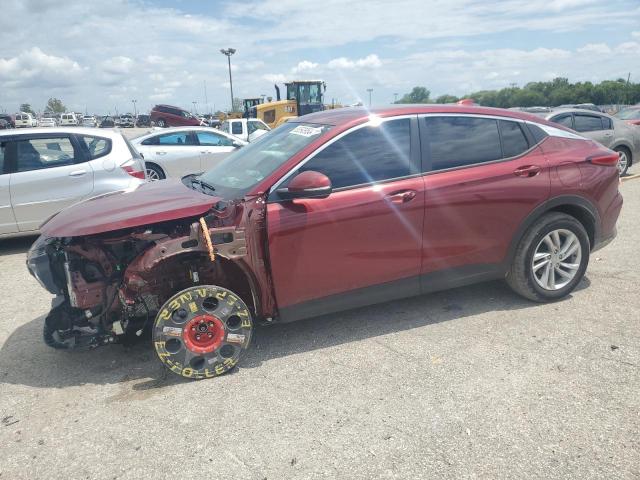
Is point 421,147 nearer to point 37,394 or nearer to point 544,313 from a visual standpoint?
point 544,313

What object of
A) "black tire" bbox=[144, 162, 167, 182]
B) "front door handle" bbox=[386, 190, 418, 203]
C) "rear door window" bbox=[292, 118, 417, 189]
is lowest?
"black tire" bbox=[144, 162, 167, 182]

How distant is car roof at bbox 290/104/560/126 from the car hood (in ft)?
3.68

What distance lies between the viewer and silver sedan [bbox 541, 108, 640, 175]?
9.98 m

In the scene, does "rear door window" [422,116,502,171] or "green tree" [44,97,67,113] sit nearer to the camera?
"rear door window" [422,116,502,171]

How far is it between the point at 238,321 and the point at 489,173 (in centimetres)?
220

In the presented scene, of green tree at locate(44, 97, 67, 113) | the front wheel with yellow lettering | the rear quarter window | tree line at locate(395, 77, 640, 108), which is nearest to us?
the front wheel with yellow lettering

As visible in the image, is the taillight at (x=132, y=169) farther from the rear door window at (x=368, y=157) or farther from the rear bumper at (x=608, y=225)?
the rear bumper at (x=608, y=225)

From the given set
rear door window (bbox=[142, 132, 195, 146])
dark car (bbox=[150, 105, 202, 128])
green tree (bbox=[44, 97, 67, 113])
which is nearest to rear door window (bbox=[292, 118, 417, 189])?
rear door window (bbox=[142, 132, 195, 146])

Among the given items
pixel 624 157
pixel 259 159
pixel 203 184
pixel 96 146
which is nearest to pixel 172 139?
pixel 96 146

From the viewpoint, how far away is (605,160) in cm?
412

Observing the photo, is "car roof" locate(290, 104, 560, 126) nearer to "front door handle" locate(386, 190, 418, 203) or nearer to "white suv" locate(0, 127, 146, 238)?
"front door handle" locate(386, 190, 418, 203)

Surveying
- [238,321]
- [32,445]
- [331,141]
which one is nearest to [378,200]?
[331,141]

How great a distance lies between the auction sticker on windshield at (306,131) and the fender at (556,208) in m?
1.78

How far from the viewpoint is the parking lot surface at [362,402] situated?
2387 millimetres
